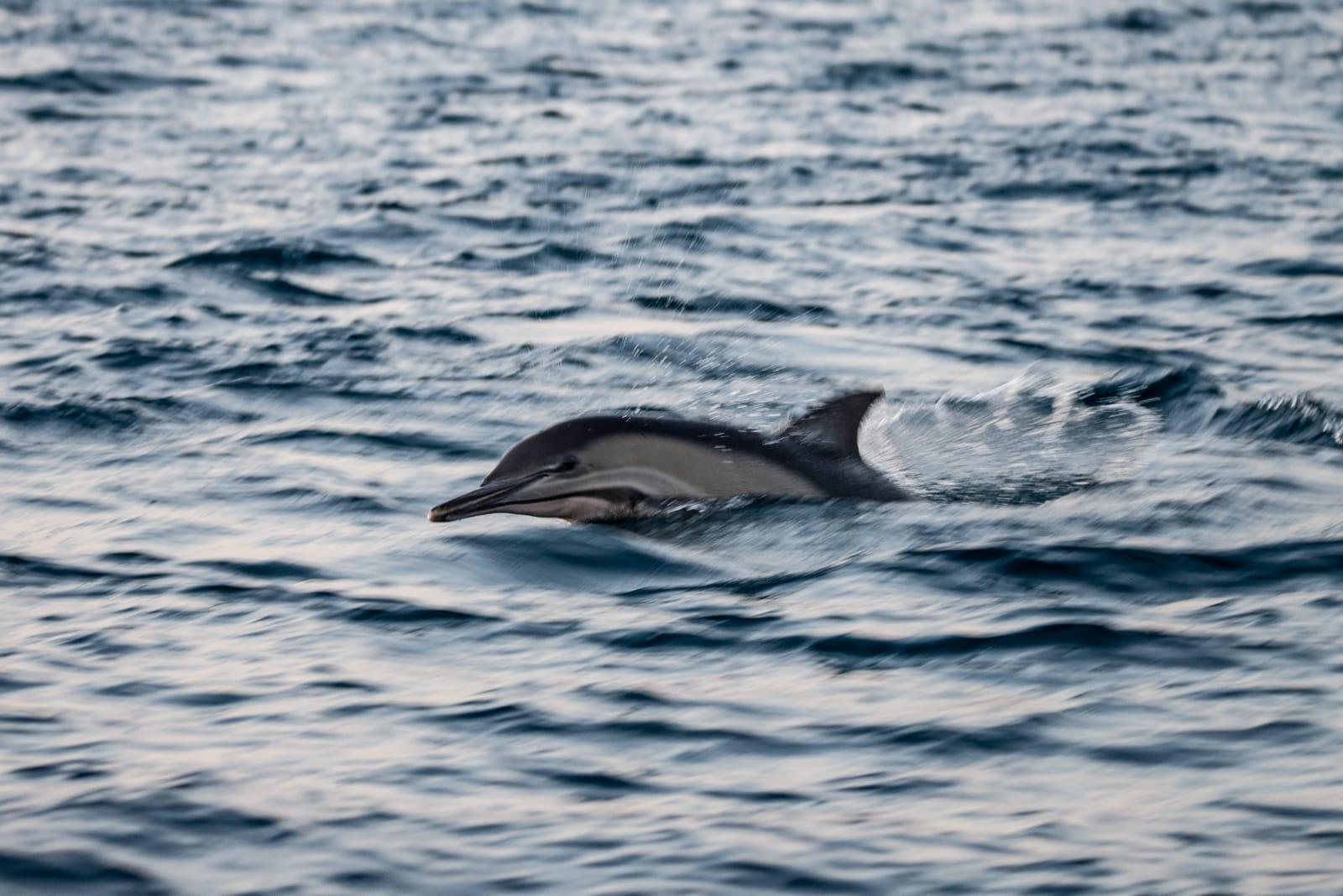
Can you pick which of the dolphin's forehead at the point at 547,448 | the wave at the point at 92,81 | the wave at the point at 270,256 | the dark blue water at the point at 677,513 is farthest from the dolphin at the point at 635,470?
the wave at the point at 92,81

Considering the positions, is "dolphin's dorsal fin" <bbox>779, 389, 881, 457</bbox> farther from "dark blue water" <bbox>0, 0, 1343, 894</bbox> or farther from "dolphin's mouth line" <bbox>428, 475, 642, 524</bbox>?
"dolphin's mouth line" <bbox>428, 475, 642, 524</bbox>

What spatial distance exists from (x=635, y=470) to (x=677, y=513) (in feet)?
0.88

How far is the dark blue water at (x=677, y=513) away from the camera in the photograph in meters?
6.62

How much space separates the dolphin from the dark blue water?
137mm

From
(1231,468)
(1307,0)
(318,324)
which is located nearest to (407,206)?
(318,324)

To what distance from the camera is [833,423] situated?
965 centimetres

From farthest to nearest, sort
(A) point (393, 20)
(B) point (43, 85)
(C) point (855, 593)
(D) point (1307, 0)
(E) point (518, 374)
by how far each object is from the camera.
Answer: (D) point (1307, 0) < (A) point (393, 20) < (B) point (43, 85) < (E) point (518, 374) < (C) point (855, 593)

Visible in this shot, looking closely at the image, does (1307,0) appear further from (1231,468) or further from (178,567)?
(178,567)

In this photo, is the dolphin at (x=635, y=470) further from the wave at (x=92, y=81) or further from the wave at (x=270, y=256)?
the wave at (x=92, y=81)

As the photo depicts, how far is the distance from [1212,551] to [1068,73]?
15942mm

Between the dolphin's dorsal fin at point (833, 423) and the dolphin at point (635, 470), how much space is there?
3.8 inches

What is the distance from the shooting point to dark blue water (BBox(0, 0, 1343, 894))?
6.62 meters

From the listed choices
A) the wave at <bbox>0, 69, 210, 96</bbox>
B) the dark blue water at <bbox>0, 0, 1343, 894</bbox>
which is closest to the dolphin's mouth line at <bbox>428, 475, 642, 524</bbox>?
the dark blue water at <bbox>0, 0, 1343, 894</bbox>

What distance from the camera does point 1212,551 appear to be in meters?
9.33
